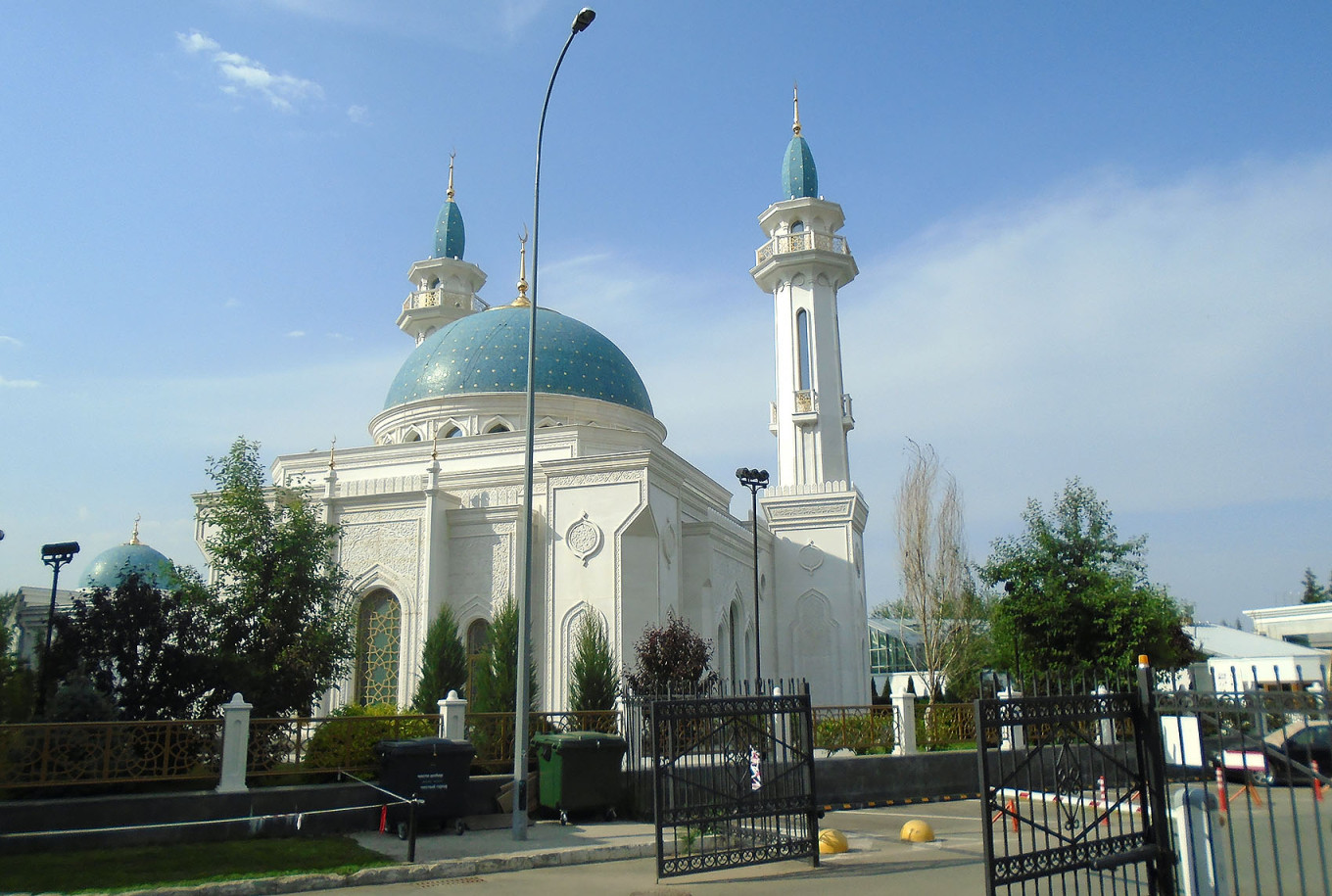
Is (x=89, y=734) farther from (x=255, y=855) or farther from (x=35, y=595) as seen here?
(x=35, y=595)

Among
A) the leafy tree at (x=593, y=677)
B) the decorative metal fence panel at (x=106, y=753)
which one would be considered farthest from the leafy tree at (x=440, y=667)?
the decorative metal fence panel at (x=106, y=753)

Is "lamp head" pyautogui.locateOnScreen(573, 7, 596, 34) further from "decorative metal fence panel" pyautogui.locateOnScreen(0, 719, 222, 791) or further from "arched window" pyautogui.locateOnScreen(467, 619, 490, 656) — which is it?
"arched window" pyautogui.locateOnScreen(467, 619, 490, 656)

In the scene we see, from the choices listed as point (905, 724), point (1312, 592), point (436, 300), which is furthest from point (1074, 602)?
point (1312, 592)

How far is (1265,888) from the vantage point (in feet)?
22.4

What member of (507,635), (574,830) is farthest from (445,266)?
(574,830)

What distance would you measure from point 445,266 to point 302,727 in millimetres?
22927

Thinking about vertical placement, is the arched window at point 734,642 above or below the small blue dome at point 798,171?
below

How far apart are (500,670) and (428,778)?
284 inches

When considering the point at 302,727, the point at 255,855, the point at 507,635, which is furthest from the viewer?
the point at 507,635

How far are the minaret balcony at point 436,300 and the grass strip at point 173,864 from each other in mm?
23986

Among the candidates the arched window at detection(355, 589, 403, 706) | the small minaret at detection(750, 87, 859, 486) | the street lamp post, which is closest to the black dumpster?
the street lamp post

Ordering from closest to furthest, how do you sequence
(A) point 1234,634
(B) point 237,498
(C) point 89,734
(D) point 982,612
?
(C) point 89,734, (B) point 237,498, (D) point 982,612, (A) point 1234,634

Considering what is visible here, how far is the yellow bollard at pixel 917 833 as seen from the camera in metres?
9.70

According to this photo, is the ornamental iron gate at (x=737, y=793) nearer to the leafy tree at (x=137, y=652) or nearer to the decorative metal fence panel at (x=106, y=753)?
the decorative metal fence panel at (x=106, y=753)
